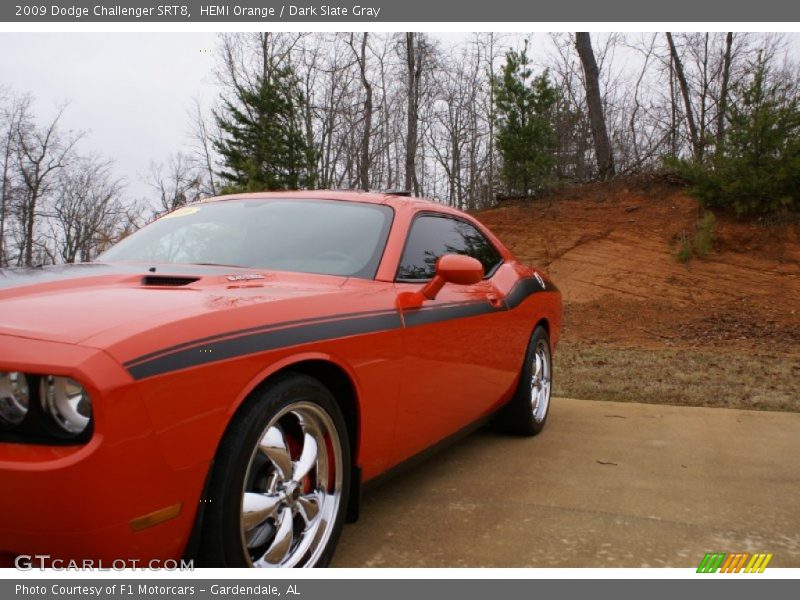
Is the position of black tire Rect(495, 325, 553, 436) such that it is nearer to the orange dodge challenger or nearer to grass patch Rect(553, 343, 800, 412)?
the orange dodge challenger

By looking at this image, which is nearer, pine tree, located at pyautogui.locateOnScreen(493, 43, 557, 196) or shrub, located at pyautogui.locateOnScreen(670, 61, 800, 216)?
shrub, located at pyautogui.locateOnScreen(670, 61, 800, 216)

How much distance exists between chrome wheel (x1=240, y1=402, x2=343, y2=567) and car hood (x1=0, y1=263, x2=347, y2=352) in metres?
0.37

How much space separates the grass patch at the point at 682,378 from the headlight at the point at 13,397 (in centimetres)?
496

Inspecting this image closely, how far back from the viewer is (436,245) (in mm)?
3400

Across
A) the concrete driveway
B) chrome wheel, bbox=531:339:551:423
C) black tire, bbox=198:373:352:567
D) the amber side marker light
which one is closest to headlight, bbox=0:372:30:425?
the amber side marker light

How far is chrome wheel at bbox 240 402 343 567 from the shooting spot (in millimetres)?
1906

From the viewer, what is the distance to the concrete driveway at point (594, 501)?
8.11ft

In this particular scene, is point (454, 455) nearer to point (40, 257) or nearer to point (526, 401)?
point (526, 401)

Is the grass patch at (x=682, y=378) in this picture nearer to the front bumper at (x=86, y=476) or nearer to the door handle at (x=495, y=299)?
the door handle at (x=495, y=299)

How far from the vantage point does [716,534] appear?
267 cm

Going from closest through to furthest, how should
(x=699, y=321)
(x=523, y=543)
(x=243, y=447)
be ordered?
(x=243, y=447)
(x=523, y=543)
(x=699, y=321)

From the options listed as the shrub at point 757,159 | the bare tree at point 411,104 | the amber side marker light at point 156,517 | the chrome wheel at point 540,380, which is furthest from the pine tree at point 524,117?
the amber side marker light at point 156,517

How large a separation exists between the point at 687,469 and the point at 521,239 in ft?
36.9

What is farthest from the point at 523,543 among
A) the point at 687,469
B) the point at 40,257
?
the point at 40,257
